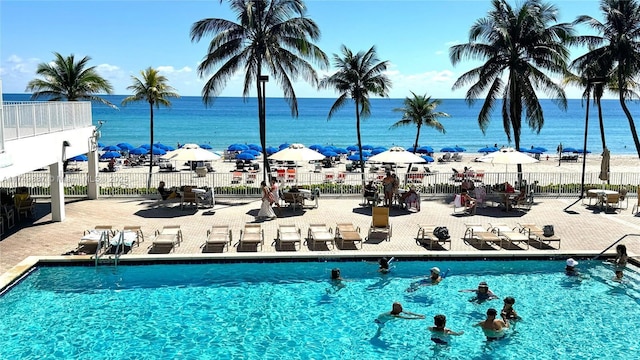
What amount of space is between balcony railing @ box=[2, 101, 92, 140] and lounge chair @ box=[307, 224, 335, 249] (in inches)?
336

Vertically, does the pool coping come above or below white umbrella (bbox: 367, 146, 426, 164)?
below

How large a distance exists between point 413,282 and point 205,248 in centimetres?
591

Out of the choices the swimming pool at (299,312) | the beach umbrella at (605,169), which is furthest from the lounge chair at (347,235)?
the beach umbrella at (605,169)

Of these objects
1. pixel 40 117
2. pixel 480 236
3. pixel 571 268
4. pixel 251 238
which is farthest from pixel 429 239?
pixel 40 117

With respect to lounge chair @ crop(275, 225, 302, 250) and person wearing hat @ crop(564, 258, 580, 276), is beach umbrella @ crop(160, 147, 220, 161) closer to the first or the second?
lounge chair @ crop(275, 225, 302, 250)

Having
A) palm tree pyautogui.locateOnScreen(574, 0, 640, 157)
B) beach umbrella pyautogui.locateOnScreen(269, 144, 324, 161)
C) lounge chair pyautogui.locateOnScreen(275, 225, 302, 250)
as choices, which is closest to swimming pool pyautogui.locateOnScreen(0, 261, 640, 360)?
lounge chair pyautogui.locateOnScreen(275, 225, 302, 250)

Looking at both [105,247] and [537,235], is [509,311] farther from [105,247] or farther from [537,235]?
[105,247]

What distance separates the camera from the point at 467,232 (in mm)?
17672

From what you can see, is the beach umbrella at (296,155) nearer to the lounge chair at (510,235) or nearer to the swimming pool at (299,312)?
the swimming pool at (299,312)

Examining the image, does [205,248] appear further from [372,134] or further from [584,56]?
[372,134]

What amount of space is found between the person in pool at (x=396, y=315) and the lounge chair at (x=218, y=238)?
5623mm

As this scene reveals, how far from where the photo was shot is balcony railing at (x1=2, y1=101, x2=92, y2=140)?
589 inches

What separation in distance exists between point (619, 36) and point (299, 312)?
2278 cm

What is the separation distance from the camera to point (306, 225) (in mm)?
18703
